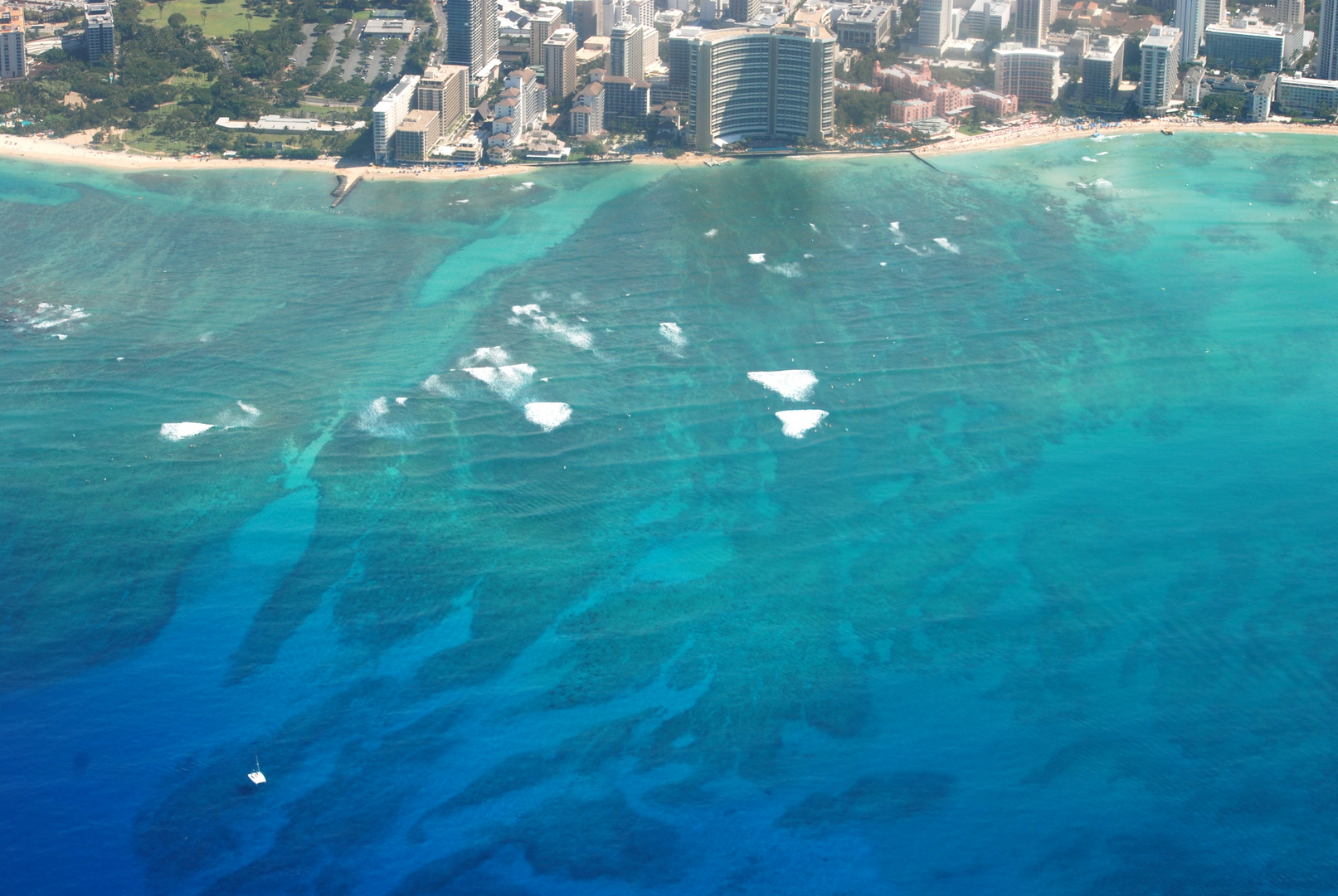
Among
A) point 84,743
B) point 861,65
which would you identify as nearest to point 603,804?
point 84,743

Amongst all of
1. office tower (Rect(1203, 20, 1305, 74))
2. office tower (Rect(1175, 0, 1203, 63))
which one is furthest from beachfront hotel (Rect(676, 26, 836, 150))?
office tower (Rect(1203, 20, 1305, 74))

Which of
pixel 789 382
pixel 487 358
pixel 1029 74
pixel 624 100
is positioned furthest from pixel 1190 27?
pixel 487 358

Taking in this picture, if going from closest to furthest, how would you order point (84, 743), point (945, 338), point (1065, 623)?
1. point (84, 743)
2. point (1065, 623)
3. point (945, 338)

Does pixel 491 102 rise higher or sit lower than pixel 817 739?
higher

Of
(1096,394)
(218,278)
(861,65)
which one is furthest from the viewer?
(861,65)

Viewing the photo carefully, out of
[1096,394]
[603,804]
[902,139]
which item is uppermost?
[902,139]

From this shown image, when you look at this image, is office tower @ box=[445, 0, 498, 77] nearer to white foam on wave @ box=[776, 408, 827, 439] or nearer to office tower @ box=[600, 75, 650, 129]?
office tower @ box=[600, 75, 650, 129]

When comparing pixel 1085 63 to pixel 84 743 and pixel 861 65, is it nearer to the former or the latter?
pixel 861 65
